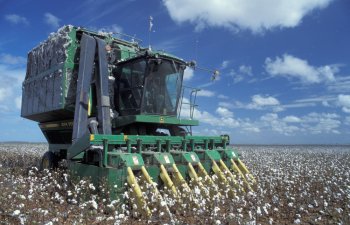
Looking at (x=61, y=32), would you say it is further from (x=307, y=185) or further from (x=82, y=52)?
(x=307, y=185)

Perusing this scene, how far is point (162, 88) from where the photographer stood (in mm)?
10477

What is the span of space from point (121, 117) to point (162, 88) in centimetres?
141

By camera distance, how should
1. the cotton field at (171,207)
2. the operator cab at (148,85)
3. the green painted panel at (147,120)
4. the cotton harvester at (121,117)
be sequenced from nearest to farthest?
the cotton field at (171,207) < the cotton harvester at (121,117) < the green painted panel at (147,120) < the operator cab at (148,85)

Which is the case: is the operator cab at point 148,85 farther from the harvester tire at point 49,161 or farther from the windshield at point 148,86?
the harvester tire at point 49,161

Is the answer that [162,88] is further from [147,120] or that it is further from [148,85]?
[147,120]

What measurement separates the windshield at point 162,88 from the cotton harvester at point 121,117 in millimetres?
27

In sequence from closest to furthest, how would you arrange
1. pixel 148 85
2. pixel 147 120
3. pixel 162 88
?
1. pixel 147 120
2. pixel 148 85
3. pixel 162 88

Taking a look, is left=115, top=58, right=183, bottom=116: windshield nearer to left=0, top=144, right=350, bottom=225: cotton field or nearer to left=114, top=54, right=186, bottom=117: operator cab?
left=114, top=54, right=186, bottom=117: operator cab

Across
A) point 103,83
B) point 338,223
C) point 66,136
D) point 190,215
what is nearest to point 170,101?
point 103,83

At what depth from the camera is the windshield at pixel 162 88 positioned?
10.1m

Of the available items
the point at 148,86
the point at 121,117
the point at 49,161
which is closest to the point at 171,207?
the point at 121,117

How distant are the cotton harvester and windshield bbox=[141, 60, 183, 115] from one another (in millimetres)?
27

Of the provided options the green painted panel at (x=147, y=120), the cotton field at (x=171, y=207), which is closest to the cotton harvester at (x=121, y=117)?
the green painted panel at (x=147, y=120)

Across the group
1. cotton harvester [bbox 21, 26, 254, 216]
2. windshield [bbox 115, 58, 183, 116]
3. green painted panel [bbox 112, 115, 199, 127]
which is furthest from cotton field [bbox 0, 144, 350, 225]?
windshield [bbox 115, 58, 183, 116]
